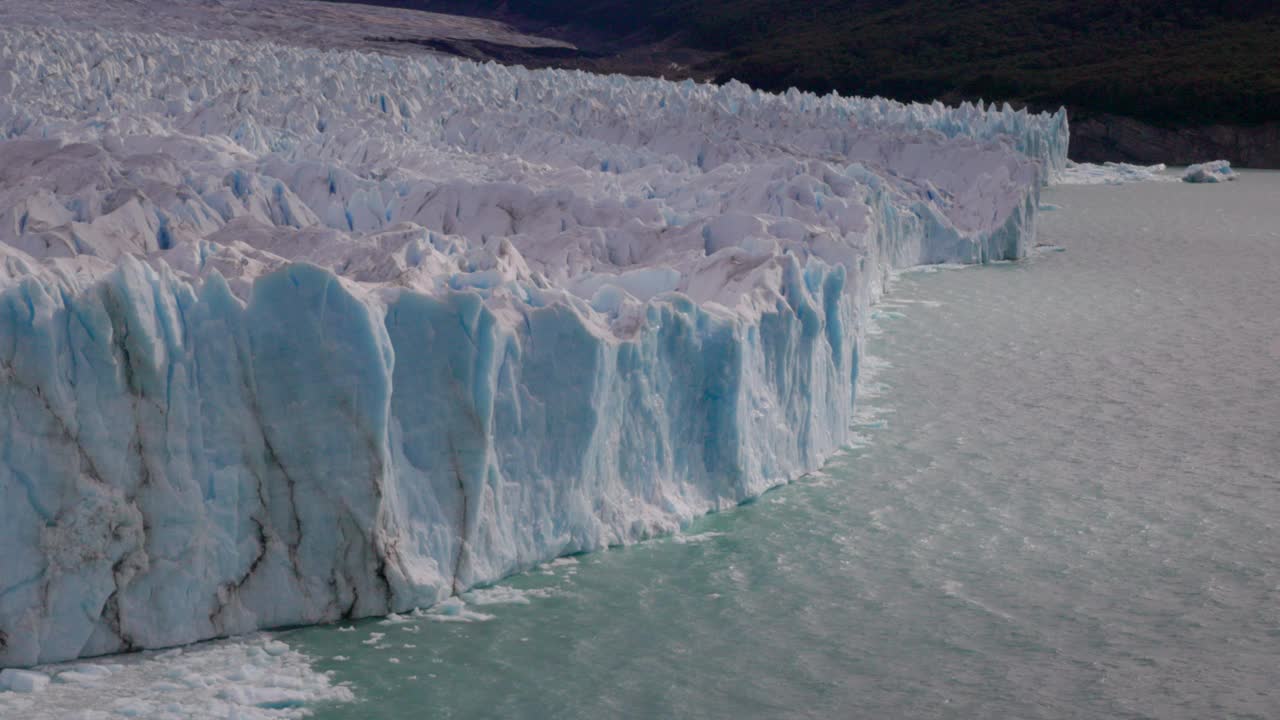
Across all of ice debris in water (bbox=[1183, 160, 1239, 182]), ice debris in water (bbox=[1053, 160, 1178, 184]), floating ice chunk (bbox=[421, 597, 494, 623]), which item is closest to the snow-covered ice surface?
floating ice chunk (bbox=[421, 597, 494, 623])

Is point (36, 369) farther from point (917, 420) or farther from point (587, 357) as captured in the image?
point (917, 420)

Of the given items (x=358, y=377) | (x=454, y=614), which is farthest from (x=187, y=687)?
(x=358, y=377)

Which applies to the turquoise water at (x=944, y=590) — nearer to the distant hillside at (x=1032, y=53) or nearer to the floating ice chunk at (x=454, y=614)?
the floating ice chunk at (x=454, y=614)

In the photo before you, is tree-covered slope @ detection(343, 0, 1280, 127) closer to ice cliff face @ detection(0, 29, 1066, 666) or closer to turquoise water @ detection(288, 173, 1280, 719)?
ice cliff face @ detection(0, 29, 1066, 666)

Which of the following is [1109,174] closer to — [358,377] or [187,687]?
[358,377]

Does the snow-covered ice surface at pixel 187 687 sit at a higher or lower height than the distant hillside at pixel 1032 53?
lower

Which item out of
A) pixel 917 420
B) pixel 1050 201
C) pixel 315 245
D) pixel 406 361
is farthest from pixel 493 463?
pixel 1050 201

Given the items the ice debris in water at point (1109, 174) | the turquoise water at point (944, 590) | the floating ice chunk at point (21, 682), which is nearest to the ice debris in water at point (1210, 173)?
the ice debris in water at point (1109, 174)
